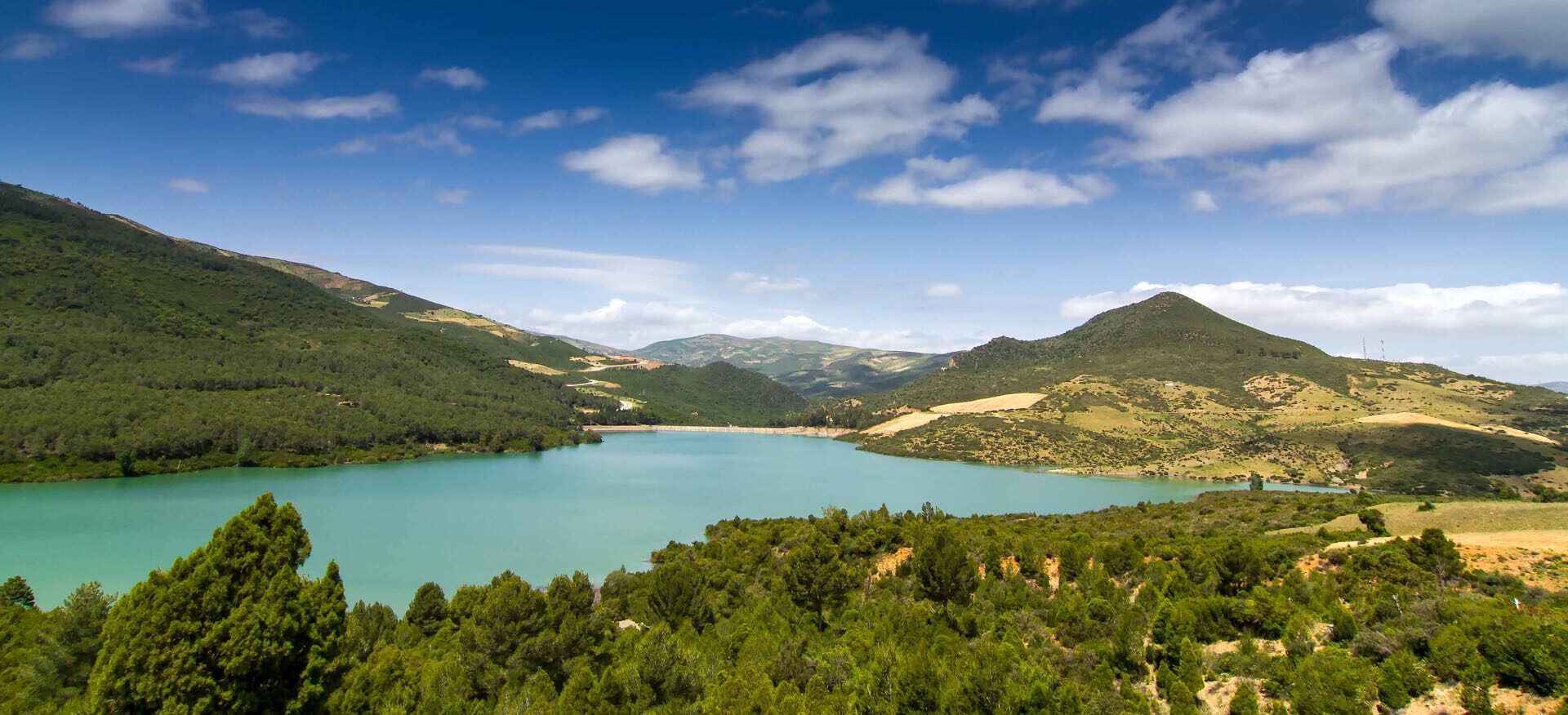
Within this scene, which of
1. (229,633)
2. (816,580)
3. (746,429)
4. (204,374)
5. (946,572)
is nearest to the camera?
(229,633)

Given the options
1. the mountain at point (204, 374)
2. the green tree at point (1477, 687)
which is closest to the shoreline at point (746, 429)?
the mountain at point (204, 374)

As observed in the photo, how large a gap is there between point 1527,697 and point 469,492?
81.3m

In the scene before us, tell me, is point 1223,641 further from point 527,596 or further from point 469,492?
point 469,492

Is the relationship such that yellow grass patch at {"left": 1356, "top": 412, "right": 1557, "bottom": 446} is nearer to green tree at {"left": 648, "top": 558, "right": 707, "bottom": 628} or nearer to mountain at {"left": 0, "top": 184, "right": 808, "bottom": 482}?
green tree at {"left": 648, "top": 558, "right": 707, "bottom": 628}

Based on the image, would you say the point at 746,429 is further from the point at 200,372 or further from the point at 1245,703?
the point at 1245,703

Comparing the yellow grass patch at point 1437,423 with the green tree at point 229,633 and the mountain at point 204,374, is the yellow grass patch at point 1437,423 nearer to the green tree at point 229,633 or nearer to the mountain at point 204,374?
the green tree at point 229,633

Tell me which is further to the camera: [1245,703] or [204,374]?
[204,374]

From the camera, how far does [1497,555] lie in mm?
20234

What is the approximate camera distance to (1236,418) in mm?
114875

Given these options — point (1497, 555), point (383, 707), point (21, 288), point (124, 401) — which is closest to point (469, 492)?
point (124, 401)

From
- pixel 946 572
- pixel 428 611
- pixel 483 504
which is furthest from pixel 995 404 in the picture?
pixel 428 611

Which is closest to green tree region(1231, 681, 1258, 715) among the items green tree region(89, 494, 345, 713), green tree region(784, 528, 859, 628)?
green tree region(784, 528, 859, 628)

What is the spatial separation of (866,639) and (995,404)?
4996 inches

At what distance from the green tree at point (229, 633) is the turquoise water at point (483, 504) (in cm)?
2528
